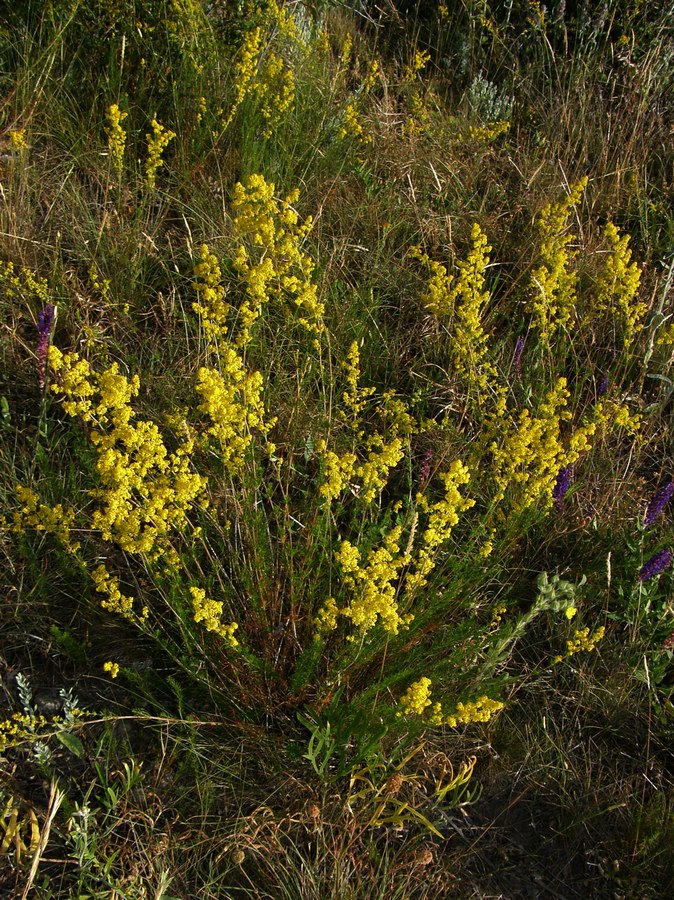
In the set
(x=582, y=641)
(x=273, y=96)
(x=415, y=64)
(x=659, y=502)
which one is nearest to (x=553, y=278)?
(x=659, y=502)

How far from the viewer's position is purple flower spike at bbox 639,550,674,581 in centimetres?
238

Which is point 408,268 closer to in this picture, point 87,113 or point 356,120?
point 356,120

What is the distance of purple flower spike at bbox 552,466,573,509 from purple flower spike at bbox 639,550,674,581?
36cm

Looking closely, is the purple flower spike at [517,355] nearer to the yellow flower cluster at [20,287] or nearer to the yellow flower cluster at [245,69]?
the yellow flower cluster at [245,69]

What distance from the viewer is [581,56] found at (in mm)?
4441

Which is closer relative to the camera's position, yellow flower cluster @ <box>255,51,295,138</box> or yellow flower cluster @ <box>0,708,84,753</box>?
yellow flower cluster @ <box>0,708,84,753</box>

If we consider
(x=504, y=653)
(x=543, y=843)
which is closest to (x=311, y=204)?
(x=504, y=653)

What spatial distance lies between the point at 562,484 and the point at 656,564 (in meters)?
0.41

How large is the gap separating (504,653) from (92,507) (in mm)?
1481

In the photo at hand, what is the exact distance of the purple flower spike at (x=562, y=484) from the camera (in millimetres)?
2586

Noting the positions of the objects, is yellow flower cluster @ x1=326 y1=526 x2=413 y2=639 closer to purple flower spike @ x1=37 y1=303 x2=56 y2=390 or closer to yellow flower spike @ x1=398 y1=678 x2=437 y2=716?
yellow flower spike @ x1=398 y1=678 x2=437 y2=716

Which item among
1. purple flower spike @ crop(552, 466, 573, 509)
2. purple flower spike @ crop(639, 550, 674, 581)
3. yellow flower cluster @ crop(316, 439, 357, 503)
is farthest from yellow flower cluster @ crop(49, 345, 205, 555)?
purple flower spike @ crop(639, 550, 674, 581)

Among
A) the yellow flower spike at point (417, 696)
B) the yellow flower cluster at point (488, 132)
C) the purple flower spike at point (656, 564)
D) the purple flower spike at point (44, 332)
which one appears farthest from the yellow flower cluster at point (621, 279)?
the purple flower spike at point (44, 332)

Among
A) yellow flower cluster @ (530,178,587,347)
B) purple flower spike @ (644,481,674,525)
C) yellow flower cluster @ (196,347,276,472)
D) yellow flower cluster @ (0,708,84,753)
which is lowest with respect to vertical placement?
yellow flower cluster @ (0,708,84,753)
